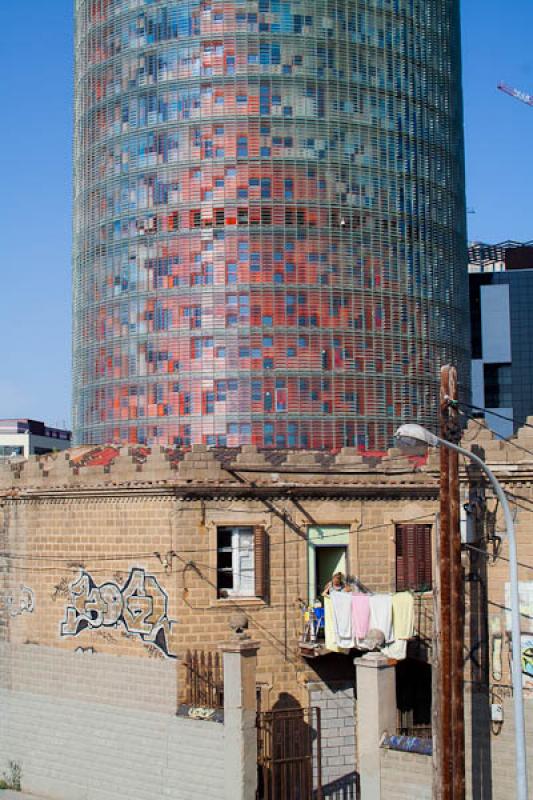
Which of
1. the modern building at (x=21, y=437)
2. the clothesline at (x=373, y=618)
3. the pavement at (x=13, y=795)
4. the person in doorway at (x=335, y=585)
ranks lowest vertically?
the pavement at (x=13, y=795)

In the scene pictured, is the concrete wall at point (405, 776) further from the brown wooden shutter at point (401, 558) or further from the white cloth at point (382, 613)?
the brown wooden shutter at point (401, 558)

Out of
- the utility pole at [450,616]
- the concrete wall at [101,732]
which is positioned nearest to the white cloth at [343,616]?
the concrete wall at [101,732]

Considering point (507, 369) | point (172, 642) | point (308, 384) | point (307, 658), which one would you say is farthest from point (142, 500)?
point (507, 369)

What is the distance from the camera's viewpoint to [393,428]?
308 ft

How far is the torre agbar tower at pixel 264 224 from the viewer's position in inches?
3639

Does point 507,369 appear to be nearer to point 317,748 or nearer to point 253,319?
point 253,319

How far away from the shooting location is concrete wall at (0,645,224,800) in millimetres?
33375

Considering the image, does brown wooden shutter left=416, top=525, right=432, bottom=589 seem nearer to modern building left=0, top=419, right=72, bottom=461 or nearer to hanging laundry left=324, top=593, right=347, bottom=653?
hanging laundry left=324, top=593, right=347, bottom=653

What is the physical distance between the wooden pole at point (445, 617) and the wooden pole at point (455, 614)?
92mm

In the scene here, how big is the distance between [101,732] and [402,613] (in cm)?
1039

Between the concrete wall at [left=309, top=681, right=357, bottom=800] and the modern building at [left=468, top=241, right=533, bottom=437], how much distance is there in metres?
85.8

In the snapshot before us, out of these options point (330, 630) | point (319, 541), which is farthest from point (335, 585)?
point (319, 541)

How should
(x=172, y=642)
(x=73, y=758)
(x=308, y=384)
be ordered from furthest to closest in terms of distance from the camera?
(x=308, y=384) → (x=73, y=758) → (x=172, y=642)

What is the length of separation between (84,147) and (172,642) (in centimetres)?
7451
